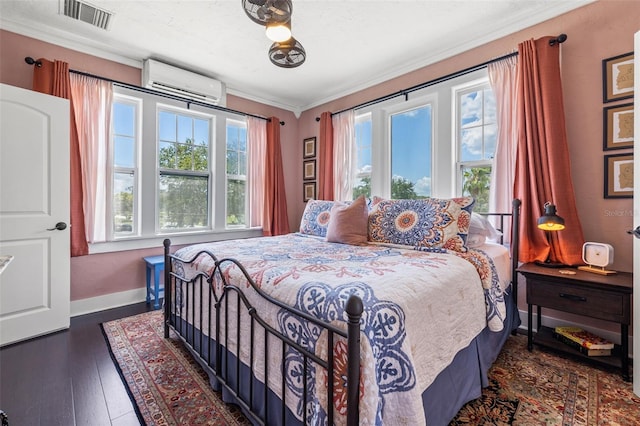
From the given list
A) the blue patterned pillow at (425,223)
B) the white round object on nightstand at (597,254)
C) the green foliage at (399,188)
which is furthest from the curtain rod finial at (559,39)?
the green foliage at (399,188)

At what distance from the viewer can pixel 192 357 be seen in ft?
6.58

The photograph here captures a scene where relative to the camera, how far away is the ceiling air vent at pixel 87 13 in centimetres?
223

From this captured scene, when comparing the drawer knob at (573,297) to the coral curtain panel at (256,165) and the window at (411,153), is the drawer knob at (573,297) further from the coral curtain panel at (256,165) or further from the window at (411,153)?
the coral curtain panel at (256,165)

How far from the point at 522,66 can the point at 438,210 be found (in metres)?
1.40

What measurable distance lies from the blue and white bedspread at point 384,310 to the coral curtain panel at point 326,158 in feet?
7.01

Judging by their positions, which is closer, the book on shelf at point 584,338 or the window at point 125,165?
the book on shelf at point 584,338

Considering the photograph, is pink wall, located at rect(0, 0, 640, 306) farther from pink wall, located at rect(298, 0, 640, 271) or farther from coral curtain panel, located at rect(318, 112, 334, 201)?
coral curtain panel, located at rect(318, 112, 334, 201)

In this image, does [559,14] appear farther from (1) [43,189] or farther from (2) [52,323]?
(2) [52,323]

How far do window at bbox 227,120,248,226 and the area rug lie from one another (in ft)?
6.74

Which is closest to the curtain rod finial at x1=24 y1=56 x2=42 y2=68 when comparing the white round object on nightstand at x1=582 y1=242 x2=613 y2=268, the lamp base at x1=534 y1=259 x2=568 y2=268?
the lamp base at x1=534 y1=259 x2=568 y2=268

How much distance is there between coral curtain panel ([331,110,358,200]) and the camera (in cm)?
378

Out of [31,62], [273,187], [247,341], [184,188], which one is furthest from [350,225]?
[31,62]

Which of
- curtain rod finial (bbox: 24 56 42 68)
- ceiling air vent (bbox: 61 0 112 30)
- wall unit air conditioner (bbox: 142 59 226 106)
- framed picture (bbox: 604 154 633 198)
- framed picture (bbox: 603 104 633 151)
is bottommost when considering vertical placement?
framed picture (bbox: 604 154 633 198)

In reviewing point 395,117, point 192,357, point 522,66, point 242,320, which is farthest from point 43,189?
point 522,66
